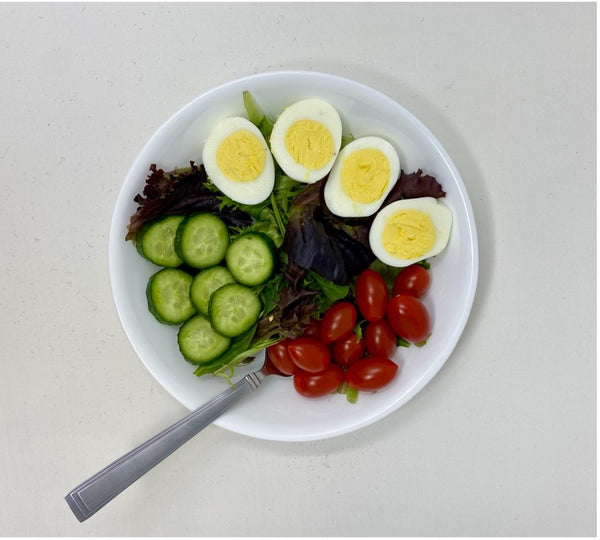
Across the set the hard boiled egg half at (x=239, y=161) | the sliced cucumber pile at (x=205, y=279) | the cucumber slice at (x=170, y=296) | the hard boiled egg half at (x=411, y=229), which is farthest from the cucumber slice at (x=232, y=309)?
the hard boiled egg half at (x=411, y=229)

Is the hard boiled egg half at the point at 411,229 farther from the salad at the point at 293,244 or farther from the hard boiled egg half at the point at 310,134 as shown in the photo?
the hard boiled egg half at the point at 310,134

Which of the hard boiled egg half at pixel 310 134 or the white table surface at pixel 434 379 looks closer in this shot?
the hard boiled egg half at pixel 310 134

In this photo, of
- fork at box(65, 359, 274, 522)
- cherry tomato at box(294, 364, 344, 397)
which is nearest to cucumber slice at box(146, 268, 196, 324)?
fork at box(65, 359, 274, 522)

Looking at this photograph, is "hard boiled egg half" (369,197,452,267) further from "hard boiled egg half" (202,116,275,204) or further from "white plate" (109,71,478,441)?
"hard boiled egg half" (202,116,275,204)

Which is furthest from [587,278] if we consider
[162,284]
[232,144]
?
[162,284]

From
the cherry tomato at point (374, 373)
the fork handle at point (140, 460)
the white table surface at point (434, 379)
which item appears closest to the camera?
the fork handle at point (140, 460)

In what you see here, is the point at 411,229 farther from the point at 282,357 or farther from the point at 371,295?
the point at 282,357

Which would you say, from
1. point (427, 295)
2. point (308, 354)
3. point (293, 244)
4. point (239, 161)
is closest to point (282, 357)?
point (308, 354)
